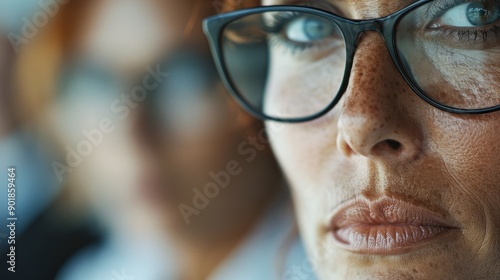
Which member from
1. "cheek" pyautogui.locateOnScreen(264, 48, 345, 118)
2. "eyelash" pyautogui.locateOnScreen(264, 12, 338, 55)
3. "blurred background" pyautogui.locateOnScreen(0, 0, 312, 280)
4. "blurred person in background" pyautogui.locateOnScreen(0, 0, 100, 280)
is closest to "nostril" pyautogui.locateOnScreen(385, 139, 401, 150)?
"cheek" pyautogui.locateOnScreen(264, 48, 345, 118)

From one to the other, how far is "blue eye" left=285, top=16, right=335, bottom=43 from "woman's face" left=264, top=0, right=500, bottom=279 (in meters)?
0.09

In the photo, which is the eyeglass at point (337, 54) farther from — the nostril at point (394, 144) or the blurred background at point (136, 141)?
the blurred background at point (136, 141)

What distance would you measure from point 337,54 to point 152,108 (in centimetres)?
48

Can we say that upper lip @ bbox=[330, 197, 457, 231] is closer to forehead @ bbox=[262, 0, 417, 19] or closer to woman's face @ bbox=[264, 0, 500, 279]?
woman's face @ bbox=[264, 0, 500, 279]

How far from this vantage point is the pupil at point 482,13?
0.65 m

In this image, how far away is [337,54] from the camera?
787 millimetres

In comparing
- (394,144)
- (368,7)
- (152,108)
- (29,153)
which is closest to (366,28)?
(368,7)

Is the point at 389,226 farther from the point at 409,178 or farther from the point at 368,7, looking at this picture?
the point at 368,7

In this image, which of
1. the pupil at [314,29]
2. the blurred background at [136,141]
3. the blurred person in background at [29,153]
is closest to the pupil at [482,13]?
the pupil at [314,29]

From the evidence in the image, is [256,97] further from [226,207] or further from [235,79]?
[226,207]

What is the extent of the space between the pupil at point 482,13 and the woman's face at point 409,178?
0.13 ft

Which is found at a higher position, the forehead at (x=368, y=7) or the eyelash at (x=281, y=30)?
the forehead at (x=368, y=7)

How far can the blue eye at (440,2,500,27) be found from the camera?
648mm

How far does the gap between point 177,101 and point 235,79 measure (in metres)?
0.29
